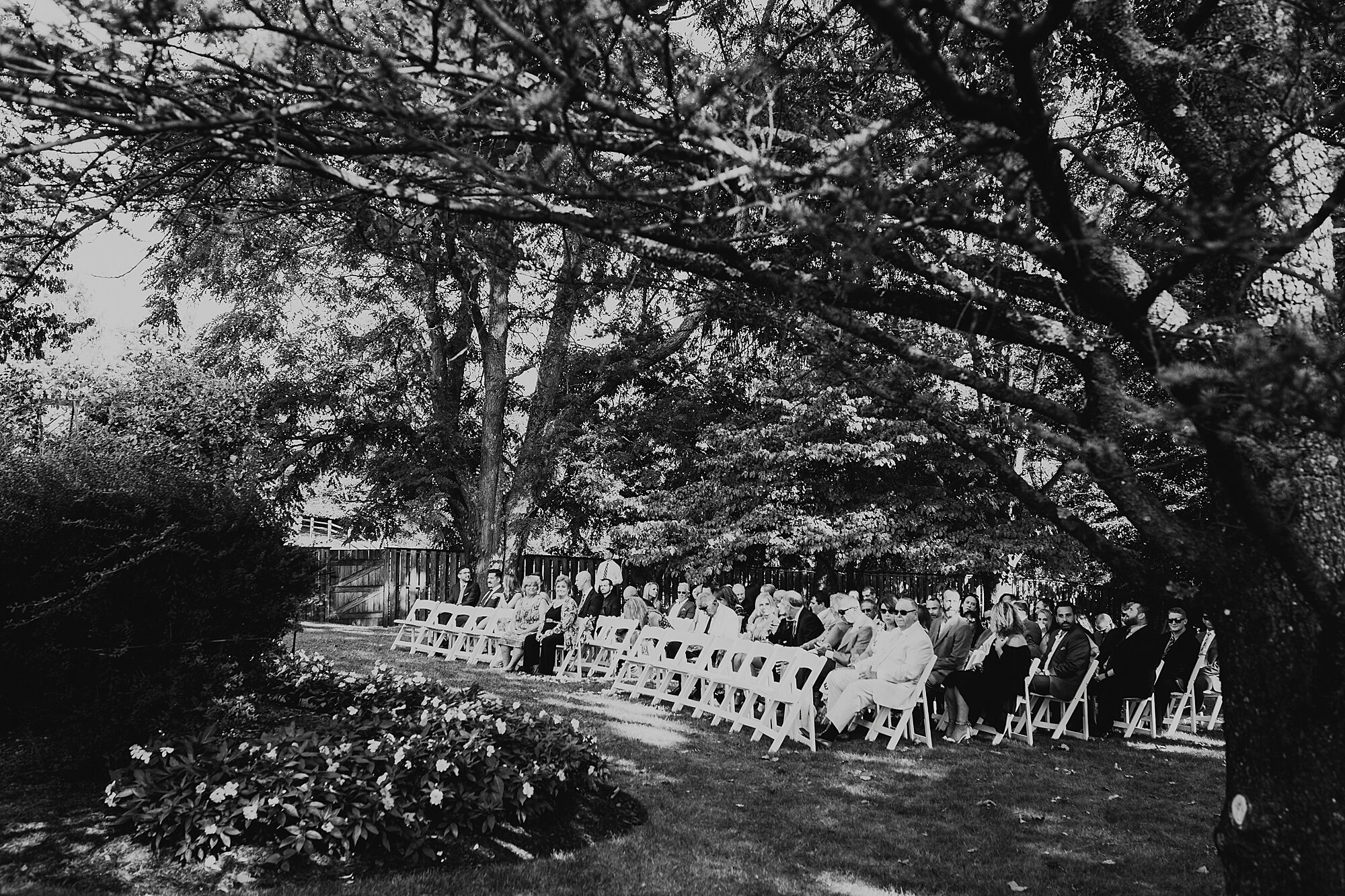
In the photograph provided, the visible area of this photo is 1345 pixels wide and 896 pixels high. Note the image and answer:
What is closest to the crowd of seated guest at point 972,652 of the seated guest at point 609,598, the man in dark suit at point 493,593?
the seated guest at point 609,598

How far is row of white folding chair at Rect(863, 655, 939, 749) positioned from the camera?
33.2 feet

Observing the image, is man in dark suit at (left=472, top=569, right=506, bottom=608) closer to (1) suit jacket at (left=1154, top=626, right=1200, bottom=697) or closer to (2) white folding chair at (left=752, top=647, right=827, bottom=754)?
(2) white folding chair at (left=752, top=647, right=827, bottom=754)

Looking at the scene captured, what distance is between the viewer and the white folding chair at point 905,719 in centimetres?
Answer: 1011

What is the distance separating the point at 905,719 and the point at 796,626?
2847mm

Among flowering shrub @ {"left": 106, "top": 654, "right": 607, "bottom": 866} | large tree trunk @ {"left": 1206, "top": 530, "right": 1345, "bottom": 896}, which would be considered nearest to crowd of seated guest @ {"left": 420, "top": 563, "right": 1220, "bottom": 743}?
flowering shrub @ {"left": 106, "top": 654, "right": 607, "bottom": 866}

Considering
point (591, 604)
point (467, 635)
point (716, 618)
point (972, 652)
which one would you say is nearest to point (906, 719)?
point (972, 652)

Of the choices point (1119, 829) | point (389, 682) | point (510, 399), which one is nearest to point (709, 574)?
point (510, 399)

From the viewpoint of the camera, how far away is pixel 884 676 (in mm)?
10453

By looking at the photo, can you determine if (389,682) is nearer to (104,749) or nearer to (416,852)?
(104,749)

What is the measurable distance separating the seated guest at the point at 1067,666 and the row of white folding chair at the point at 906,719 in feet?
4.06

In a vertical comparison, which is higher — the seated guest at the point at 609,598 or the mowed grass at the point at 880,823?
the seated guest at the point at 609,598

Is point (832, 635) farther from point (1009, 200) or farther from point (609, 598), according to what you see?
point (1009, 200)

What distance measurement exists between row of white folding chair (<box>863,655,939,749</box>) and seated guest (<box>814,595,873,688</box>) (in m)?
0.65

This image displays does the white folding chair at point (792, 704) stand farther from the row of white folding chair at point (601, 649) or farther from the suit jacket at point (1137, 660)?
the row of white folding chair at point (601, 649)
